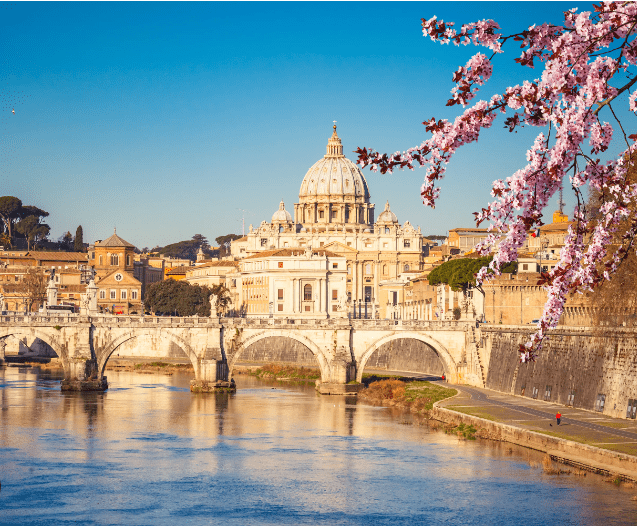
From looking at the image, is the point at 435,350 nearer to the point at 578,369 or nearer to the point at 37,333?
the point at 578,369

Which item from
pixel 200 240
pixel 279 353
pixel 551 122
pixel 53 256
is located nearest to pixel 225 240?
pixel 200 240

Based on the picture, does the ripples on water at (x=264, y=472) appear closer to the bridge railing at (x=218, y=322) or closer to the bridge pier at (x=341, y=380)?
the bridge pier at (x=341, y=380)

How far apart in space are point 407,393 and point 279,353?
26.8 metres

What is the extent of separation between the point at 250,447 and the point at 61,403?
578 inches

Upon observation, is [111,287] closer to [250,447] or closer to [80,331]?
[80,331]

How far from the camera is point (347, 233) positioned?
130m

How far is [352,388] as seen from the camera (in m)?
52.3

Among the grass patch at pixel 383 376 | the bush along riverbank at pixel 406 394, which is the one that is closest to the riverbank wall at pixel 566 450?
the bush along riverbank at pixel 406 394

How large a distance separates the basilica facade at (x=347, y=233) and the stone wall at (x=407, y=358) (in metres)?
32.0

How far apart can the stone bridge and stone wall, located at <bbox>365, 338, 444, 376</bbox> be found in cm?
432

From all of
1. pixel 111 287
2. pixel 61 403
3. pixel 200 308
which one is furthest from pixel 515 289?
pixel 111 287

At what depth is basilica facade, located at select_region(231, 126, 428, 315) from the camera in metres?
123

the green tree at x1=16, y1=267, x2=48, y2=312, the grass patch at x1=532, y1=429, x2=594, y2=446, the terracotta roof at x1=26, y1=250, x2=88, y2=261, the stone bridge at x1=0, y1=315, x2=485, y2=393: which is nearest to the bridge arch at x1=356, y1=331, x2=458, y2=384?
the stone bridge at x1=0, y1=315, x2=485, y2=393

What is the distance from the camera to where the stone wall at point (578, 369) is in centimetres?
3334
